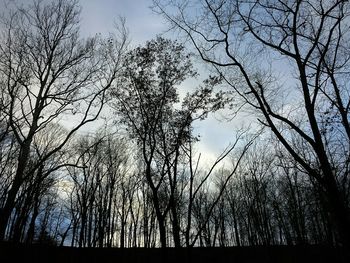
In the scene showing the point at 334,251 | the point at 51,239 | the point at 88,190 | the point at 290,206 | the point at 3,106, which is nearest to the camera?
the point at 3,106

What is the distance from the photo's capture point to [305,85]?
8.18 meters

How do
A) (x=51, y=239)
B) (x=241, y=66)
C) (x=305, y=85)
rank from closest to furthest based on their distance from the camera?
(x=305, y=85), (x=241, y=66), (x=51, y=239)

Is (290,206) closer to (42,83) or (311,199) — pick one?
(311,199)

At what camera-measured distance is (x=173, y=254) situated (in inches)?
699

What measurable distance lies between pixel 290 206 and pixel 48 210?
27336 millimetres

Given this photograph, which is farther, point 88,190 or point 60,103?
point 88,190

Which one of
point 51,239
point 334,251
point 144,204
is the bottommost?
point 334,251

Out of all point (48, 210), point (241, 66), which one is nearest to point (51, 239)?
point (48, 210)

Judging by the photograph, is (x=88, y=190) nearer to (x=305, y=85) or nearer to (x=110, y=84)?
(x=110, y=84)

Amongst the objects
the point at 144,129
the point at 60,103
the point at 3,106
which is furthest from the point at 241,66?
the point at 3,106

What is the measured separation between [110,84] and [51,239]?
2891 centimetres

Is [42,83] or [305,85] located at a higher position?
[42,83]

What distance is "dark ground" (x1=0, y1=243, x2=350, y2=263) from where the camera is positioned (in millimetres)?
13024

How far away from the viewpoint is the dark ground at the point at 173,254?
513 inches
